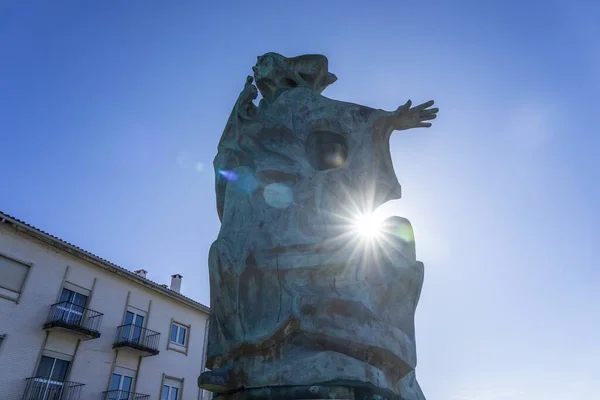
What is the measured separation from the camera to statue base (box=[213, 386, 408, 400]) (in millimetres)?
3309

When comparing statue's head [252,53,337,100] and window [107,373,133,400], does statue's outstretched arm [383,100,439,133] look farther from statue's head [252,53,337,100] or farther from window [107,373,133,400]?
window [107,373,133,400]

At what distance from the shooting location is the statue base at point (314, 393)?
331 centimetres

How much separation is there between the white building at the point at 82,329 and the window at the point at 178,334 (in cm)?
4

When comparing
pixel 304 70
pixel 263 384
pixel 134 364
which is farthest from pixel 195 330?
pixel 263 384

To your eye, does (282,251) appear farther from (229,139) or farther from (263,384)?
(229,139)

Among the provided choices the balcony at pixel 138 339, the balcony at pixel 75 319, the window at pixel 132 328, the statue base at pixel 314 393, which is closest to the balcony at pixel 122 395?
the balcony at pixel 138 339

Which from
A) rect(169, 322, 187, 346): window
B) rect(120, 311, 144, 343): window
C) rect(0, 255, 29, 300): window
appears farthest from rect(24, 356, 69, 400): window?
rect(169, 322, 187, 346): window

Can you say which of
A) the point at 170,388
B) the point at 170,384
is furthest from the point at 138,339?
the point at 170,388

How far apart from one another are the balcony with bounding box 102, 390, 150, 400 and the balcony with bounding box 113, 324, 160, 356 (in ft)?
5.04

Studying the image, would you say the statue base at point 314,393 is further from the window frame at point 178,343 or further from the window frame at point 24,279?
the window frame at point 178,343

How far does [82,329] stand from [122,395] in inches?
122

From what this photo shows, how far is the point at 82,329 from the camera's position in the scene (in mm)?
16281

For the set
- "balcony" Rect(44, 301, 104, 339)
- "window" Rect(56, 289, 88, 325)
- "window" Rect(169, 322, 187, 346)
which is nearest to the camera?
"balcony" Rect(44, 301, 104, 339)

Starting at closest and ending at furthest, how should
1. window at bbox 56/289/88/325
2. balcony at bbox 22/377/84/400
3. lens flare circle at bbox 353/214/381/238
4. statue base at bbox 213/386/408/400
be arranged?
statue base at bbox 213/386/408/400
lens flare circle at bbox 353/214/381/238
balcony at bbox 22/377/84/400
window at bbox 56/289/88/325
